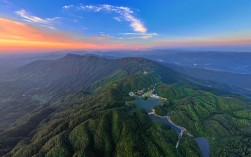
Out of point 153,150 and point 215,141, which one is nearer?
point 153,150

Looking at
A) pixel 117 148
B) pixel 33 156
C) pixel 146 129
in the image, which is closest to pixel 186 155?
pixel 146 129

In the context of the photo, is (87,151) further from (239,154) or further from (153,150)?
(239,154)

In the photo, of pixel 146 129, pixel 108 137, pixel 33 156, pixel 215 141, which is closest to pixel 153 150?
pixel 146 129

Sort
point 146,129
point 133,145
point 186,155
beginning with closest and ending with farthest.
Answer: point 186,155 < point 133,145 < point 146,129

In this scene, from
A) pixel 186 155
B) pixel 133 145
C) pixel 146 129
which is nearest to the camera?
pixel 186 155

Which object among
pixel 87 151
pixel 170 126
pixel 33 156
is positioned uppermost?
pixel 170 126

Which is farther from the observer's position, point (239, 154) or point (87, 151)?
Answer: point (87, 151)

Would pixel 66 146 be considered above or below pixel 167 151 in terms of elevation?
below

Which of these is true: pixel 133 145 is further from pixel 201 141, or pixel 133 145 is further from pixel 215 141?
pixel 215 141

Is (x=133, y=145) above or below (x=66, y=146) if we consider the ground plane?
above
